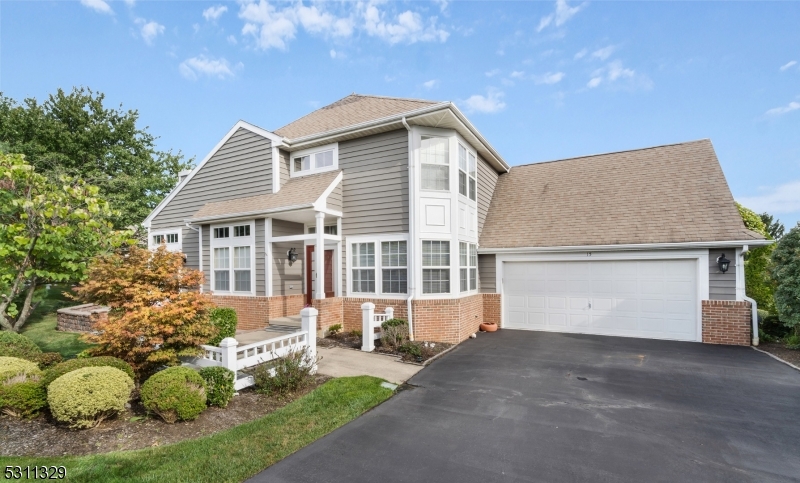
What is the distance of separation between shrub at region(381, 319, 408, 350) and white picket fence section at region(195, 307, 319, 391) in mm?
1980

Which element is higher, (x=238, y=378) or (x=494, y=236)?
(x=494, y=236)

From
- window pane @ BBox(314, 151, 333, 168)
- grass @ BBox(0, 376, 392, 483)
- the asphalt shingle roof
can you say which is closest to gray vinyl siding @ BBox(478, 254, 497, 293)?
the asphalt shingle roof

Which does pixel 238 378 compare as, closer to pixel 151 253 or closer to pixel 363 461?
pixel 151 253

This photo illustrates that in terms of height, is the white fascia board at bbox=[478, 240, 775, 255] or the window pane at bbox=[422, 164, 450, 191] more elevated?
the window pane at bbox=[422, 164, 450, 191]

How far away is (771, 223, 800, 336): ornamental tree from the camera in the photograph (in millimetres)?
8328

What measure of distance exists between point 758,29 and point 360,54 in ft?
35.8

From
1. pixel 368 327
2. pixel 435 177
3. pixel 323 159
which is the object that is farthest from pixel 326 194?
pixel 368 327

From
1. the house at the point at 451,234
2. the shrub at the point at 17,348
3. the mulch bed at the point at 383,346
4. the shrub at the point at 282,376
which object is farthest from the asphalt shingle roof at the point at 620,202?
the shrub at the point at 17,348

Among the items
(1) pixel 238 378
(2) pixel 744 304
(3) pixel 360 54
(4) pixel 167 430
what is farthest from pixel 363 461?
(3) pixel 360 54

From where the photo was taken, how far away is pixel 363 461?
3.99m

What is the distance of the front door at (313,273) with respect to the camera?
11.2 metres

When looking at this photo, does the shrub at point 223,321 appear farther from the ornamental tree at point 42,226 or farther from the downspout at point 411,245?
the downspout at point 411,245

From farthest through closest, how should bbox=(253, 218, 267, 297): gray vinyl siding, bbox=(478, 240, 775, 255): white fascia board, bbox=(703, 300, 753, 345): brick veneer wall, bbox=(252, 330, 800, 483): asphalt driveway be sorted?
bbox=(253, 218, 267, 297): gray vinyl siding < bbox=(703, 300, 753, 345): brick veneer wall < bbox=(478, 240, 775, 255): white fascia board < bbox=(252, 330, 800, 483): asphalt driveway

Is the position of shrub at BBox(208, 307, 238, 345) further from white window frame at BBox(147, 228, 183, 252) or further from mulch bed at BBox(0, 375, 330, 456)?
white window frame at BBox(147, 228, 183, 252)
